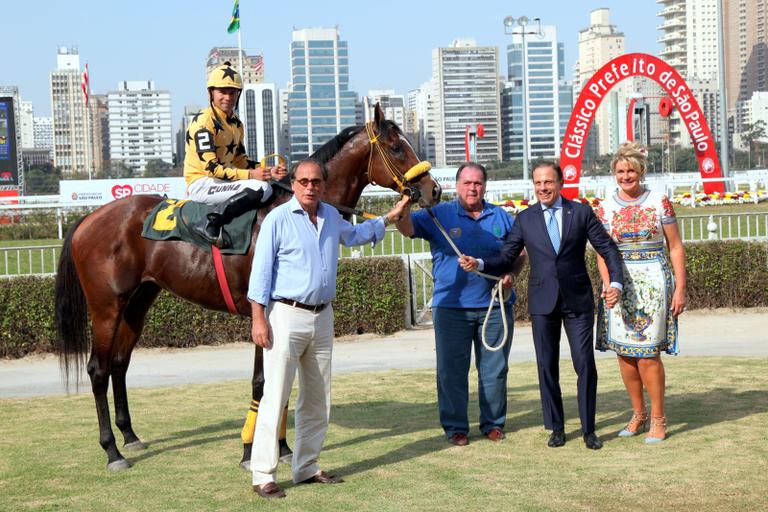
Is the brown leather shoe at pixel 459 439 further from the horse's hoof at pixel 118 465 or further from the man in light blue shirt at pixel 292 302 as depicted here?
the horse's hoof at pixel 118 465

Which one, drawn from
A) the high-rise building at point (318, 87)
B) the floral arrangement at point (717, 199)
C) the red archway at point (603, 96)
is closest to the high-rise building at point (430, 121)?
the high-rise building at point (318, 87)

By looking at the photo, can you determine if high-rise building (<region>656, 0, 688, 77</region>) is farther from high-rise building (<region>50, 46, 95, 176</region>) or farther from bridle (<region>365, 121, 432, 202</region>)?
bridle (<region>365, 121, 432, 202</region>)

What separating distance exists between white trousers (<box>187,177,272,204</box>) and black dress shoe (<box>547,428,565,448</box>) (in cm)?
215

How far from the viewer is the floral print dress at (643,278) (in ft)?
18.2

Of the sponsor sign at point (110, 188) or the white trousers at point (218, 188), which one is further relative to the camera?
the sponsor sign at point (110, 188)

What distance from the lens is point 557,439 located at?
5.67m

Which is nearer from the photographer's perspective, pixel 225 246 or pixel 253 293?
pixel 253 293

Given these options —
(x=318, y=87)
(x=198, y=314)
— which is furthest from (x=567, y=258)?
(x=318, y=87)

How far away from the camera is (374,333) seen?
1061cm

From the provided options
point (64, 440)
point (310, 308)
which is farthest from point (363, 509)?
point (64, 440)

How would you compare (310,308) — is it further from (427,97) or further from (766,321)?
(427,97)

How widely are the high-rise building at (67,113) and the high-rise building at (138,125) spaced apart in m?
27.5

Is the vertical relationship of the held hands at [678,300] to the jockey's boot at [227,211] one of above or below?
below

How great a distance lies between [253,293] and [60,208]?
2214cm
